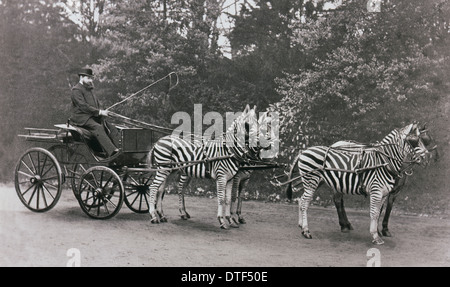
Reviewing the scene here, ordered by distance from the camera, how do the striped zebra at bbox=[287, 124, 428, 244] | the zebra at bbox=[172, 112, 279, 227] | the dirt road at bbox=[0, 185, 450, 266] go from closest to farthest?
the dirt road at bbox=[0, 185, 450, 266]
the striped zebra at bbox=[287, 124, 428, 244]
the zebra at bbox=[172, 112, 279, 227]

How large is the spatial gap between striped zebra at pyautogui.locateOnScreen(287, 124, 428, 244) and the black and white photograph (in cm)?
3

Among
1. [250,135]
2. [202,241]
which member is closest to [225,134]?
[250,135]

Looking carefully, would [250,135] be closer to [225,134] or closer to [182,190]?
[225,134]

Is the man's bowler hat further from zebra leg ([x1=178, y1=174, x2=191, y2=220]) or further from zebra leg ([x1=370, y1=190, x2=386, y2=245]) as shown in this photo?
zebra leg ([x1=370, y1=190, x2=386, y2=245])

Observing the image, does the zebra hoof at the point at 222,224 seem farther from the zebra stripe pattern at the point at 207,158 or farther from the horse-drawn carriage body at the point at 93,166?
the horse-drawn carriage body at the point at 93,166

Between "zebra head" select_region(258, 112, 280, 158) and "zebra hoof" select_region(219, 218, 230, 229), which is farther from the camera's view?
"zebra hoof" select_region(219, 218, 230, 229)

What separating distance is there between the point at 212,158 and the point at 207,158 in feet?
0.43

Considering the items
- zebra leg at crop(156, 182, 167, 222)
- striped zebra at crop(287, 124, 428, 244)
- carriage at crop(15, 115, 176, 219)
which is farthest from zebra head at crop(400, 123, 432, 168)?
zebra leg at crop(156, 182, 167, 222)

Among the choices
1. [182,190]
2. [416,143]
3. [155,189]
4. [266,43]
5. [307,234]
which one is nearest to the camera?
[416,143]

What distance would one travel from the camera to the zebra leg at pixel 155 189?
31.1ft

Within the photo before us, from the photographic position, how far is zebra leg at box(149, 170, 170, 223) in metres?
9.49

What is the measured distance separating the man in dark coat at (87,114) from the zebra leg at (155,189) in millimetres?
1013

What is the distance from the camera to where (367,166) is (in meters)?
8.27

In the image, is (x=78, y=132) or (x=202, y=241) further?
(x=78, y=132)
